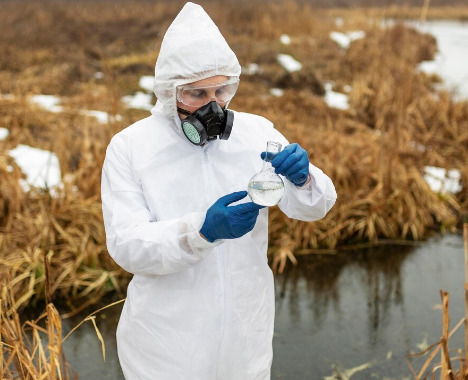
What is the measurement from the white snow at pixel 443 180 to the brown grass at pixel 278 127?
85 millimetres

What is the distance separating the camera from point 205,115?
1.63 m

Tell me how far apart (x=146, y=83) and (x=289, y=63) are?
8.68 feet

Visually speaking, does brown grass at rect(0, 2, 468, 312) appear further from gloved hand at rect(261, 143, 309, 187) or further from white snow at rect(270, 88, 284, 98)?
gloved hand at rect(261, 143, 309, 187)

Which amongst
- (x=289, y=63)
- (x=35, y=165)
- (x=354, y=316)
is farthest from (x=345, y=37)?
(x=354, y=316)

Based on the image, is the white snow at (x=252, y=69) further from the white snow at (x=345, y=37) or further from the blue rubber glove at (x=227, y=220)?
the blue rubber glove at (x=227, y=220)

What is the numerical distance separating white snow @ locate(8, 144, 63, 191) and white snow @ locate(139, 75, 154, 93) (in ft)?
10.2

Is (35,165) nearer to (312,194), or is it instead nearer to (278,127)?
(278,127)

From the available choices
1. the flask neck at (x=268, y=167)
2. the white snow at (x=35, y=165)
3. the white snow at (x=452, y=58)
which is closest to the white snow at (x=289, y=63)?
the white snow at (x=452, y=58)

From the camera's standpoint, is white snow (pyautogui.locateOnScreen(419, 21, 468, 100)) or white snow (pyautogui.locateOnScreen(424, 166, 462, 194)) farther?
white snow (pyautogui.locateOnScreen(419, 21, 468, 100))

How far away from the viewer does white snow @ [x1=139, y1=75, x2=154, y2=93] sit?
324 inches

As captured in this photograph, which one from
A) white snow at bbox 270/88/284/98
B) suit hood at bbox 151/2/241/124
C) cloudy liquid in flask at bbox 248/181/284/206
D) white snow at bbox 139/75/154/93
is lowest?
white snow at bbox 270/88/284/98

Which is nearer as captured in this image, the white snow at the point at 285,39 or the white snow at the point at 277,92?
the white snow at the point at 277,92

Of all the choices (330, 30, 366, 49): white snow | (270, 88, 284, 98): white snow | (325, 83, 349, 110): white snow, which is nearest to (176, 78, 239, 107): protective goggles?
(325, 83, 349, 110): white snow

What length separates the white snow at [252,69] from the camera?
9.05m
